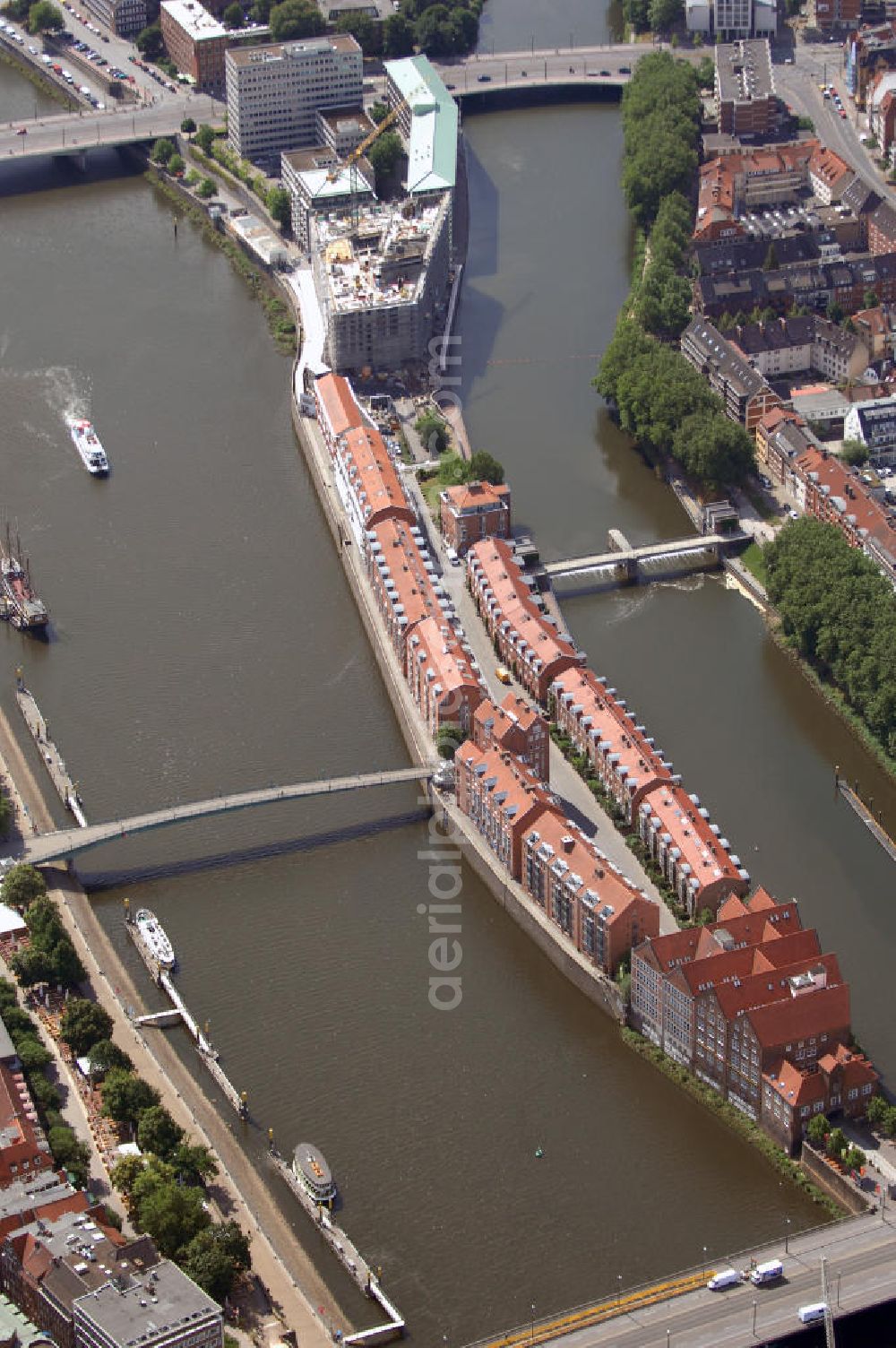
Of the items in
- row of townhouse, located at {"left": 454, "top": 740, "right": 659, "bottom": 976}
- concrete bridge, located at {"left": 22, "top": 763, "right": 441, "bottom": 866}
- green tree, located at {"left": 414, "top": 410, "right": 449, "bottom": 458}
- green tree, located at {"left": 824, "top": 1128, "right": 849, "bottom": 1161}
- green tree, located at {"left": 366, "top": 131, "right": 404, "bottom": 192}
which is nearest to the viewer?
green tree, located at {"left": 824, "top": 1128, "right": 849, "bottom": 1161}

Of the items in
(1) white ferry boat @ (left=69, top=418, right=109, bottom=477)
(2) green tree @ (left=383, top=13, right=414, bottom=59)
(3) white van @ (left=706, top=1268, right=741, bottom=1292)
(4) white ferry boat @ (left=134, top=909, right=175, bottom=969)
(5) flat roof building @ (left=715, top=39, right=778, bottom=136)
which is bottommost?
(3) white van @ (left=706, top=1268, right=741, bottom=1292)

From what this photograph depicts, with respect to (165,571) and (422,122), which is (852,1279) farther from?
(422,122)

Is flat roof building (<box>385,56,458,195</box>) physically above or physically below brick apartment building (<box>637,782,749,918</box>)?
above

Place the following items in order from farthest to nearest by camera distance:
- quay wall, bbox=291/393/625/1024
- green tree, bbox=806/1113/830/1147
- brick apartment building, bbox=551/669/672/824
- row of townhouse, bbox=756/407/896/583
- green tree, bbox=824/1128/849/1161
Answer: row of townhouse, bbox=756/407/896/583, brick apartment building, bbox=551/669/672/824, quay wall, bbox=291/393/625/1024, green tree, bbox=806/1113/830/1147, green tree, bbox=824/1128/849/1161

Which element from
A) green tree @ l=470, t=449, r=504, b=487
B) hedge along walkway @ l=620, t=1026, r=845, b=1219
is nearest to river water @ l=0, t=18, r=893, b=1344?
hedge along walkway @ l=620, t=1026, r=845, b=1219

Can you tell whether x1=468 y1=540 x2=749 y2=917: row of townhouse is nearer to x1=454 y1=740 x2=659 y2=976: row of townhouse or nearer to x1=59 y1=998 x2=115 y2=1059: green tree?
x1=454 y1=740 x2=659 y2=976: row of townhouse

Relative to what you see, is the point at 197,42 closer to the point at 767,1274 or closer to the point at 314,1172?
the point at 314,1172

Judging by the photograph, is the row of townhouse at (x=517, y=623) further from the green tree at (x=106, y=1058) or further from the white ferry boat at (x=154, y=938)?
the green tree at (x=106, y=1058)
